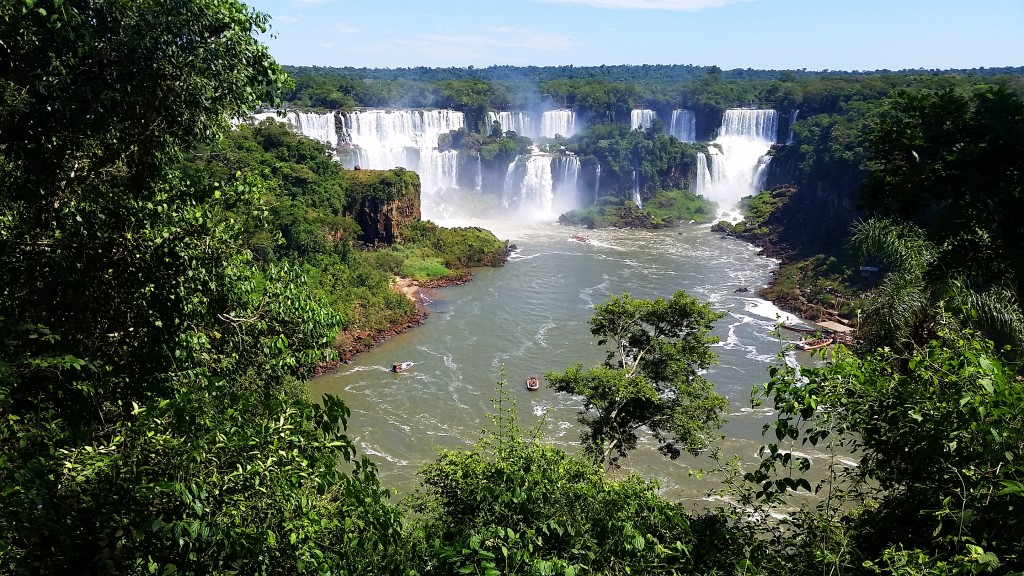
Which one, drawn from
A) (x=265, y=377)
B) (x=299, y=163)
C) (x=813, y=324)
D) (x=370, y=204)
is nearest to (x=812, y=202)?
(x=813, y=324)

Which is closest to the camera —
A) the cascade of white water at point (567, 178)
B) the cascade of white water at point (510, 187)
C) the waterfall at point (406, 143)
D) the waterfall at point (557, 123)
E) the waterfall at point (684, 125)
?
the waterfall at point (406, 143)

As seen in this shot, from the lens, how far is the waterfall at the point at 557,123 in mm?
68062

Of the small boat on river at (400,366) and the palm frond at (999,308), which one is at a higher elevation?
the palm frond at (999,308)

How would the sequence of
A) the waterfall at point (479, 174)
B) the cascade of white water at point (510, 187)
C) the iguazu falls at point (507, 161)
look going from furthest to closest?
the cascade of white water at point (510, 187) < the waterfall at point (479, 174) < the iguazu falls at point (507, 161)

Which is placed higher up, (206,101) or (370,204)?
(206,101)

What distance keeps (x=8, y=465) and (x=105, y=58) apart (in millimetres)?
2782

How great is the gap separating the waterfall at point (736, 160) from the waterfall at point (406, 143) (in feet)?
70.2

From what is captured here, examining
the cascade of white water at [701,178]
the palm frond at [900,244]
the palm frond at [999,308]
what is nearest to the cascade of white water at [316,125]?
the cascade of white water at [701,178]

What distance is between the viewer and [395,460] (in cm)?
1791

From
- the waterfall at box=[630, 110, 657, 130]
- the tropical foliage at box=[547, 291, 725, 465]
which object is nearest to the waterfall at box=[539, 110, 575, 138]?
the waterfall at box=[630, 110, 657, 130]

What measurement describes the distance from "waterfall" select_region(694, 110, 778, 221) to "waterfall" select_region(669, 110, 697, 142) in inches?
123

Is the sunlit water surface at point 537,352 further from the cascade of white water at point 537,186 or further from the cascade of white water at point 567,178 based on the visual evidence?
the cascade of white water at point 567,178

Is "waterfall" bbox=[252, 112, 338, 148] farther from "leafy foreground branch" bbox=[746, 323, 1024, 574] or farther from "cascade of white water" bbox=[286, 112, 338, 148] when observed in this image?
"leafy foreground branch" bbox=[746, 323, 1024, 574]

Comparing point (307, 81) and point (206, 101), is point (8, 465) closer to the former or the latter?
point (206, 101)
